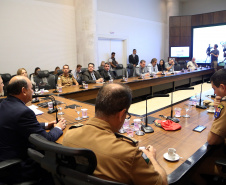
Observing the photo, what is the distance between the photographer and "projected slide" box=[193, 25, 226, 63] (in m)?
9.84

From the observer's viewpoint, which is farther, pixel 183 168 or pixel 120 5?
pixel 120 5

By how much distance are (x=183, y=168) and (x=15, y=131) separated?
115 cm

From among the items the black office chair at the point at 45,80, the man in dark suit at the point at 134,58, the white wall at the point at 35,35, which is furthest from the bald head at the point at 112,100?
the man in dark suit at the point at 134,58

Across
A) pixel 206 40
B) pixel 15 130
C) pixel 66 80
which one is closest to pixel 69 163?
pixel 15 130

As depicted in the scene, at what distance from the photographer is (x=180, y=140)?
1.57 m

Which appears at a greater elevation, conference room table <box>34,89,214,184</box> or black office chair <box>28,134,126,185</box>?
black office chair <box>28,134,126,185</box>

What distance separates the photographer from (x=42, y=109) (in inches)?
101

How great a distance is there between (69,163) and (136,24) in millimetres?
9533

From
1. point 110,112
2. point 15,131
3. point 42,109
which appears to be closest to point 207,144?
point 110,112

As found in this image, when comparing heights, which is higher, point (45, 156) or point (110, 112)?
point (110, 112)

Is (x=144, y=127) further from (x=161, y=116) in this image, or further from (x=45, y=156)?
(x=45, y=156)

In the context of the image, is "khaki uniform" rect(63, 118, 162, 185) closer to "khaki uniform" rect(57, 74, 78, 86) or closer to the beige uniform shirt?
the beige uniform shirt

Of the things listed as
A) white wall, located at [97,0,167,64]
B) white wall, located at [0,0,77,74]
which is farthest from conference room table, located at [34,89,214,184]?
white wall, located at [97,0,167,64]

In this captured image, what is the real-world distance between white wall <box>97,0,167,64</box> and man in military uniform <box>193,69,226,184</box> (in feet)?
21.9
